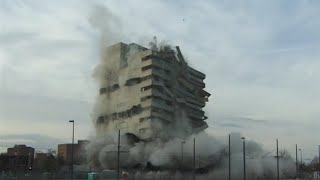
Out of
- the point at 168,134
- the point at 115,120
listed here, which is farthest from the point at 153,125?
the point at 115,120

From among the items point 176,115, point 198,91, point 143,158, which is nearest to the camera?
point 143,158

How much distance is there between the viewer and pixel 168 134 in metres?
175

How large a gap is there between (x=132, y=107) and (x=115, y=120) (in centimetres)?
1309

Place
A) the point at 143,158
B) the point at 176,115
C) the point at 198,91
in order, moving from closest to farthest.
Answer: the point at 143,158, the point at 176,115, the point at 198,91

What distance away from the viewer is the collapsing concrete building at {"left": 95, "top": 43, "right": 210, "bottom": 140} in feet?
562

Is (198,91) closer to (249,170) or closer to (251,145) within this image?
(251,145)

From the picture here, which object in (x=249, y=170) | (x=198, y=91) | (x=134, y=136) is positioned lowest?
(x=249, y=170)

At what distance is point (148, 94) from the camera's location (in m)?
170

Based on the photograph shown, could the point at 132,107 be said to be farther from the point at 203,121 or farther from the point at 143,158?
the point at 203,121

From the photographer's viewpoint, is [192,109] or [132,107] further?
[192,109]

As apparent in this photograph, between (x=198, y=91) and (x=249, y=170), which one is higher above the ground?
(x=198, y=91)

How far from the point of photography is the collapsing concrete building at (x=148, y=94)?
17125 cm

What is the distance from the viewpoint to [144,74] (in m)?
174

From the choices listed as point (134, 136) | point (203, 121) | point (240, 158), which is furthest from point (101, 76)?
point (240, 158)
